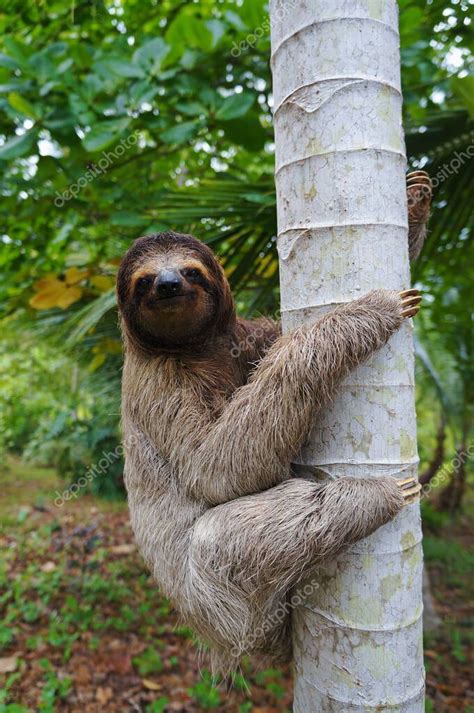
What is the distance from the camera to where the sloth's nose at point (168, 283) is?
2.96 m

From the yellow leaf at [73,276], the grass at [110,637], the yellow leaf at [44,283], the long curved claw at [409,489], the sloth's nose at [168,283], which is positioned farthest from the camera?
the grass at [110,637]

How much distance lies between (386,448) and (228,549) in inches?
39.9

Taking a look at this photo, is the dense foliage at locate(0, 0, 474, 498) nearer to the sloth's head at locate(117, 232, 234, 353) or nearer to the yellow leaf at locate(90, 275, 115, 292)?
the yellow leaf at locate(90, 275, 115, 292)

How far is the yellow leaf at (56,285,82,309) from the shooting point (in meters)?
4.80

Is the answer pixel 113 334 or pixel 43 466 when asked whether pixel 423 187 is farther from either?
pixel 43 466

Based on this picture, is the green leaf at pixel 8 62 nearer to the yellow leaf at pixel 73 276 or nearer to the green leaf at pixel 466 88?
the yellow leaf at pixel 73 276

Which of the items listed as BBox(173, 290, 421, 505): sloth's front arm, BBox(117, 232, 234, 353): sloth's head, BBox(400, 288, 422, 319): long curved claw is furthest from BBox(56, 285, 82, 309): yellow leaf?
BBox(400, 288, 422, 319): long curved claw

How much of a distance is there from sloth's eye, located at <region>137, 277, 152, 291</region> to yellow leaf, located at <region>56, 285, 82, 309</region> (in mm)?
1906

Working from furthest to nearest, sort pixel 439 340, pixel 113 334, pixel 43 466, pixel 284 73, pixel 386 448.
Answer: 1. pixel 43 466
2. pixel 439 340
3. pixel 113 334
4. pixel 284 73
5. pixel 386 448

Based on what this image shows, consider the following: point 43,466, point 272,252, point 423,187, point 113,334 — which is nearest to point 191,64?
point 272,252

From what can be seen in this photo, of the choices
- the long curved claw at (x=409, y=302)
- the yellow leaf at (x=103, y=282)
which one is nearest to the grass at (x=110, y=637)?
the long curved claw at (x=409, y=302)

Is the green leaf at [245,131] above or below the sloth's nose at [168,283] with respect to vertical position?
above

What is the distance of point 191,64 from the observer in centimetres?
423

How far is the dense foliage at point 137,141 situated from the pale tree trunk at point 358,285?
5.62ft
